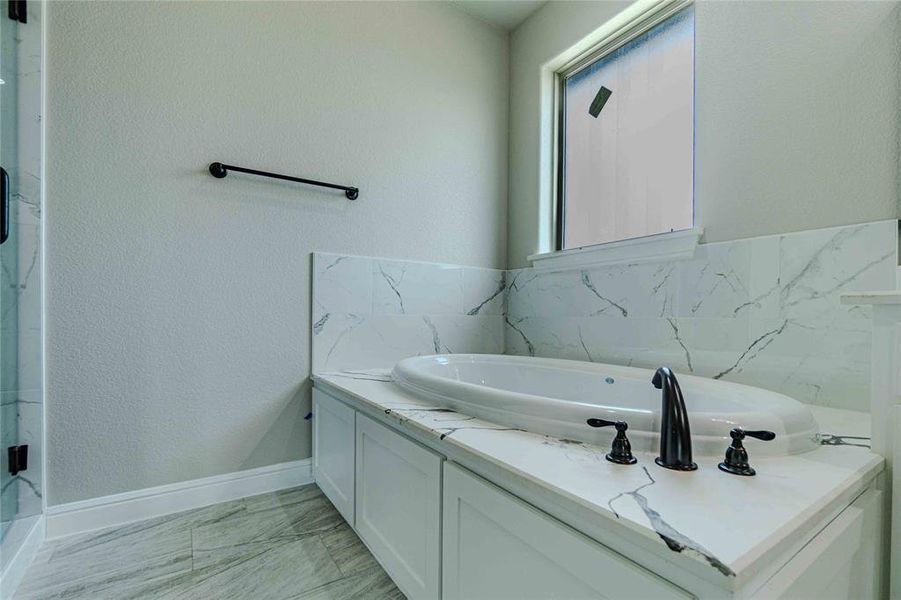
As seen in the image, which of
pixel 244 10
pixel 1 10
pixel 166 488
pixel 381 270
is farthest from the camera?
pixel 381 270

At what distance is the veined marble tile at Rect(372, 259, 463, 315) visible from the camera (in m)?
2.01

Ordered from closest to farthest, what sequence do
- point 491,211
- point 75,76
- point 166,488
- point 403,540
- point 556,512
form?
1. point 556,512
2. point 403,540
3. point 75,76
4. point 166,488
5. point 491,211

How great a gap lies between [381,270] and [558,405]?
128 cm

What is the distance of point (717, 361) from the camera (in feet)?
4.86

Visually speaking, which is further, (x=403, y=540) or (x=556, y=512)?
(x=403, y=540)

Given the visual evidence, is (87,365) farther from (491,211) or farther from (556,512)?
(491,211)

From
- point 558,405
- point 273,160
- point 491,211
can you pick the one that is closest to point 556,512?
point 558,405

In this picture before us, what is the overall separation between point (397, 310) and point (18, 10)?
1658 mm

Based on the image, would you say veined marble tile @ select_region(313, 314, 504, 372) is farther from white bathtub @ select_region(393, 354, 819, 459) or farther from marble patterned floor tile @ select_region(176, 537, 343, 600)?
marble patterned floor tile @ select_region(176, 537, 343, 600)

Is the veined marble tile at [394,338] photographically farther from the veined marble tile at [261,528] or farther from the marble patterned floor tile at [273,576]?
the marble patterned floor tile at [273,576]

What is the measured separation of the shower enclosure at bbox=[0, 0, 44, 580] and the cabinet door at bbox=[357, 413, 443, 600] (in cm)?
99

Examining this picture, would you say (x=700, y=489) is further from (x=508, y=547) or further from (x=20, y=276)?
(x=20, y=276)

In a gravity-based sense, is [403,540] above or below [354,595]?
above

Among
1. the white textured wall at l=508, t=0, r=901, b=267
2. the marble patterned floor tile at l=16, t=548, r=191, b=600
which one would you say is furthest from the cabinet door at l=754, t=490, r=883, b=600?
the marble patterned floor tile at l=16, t=548, r=191, b=600
